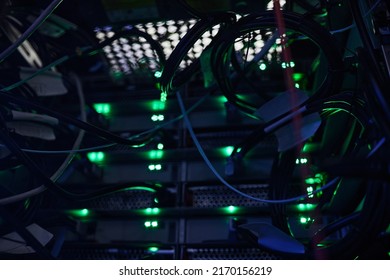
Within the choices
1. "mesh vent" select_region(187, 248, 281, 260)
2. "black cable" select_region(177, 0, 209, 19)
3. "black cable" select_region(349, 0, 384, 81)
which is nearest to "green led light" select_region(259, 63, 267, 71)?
"black cable" select_region(177, 0, 209, 19)

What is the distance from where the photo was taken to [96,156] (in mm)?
1118

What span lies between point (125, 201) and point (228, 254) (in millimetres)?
324

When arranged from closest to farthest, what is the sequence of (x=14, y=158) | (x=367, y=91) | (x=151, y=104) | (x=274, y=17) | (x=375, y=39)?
(x=367, y=91)
(x=375, y=39)
(x=274, y=17)
(x=14, y=158)
(x=151, y=104)

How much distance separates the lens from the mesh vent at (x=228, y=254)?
3.00 ft

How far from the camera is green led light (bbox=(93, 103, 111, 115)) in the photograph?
1.22m

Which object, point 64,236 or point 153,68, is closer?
point 64,236

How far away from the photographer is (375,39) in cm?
72

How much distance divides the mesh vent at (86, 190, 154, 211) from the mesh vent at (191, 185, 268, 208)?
131 millimetres

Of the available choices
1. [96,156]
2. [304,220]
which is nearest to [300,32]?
[304,220]

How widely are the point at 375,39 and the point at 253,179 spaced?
1.52 feet

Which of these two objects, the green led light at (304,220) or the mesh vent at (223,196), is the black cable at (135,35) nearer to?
the mesh vent at (223,196)

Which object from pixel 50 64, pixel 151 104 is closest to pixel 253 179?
pixel 151 104
